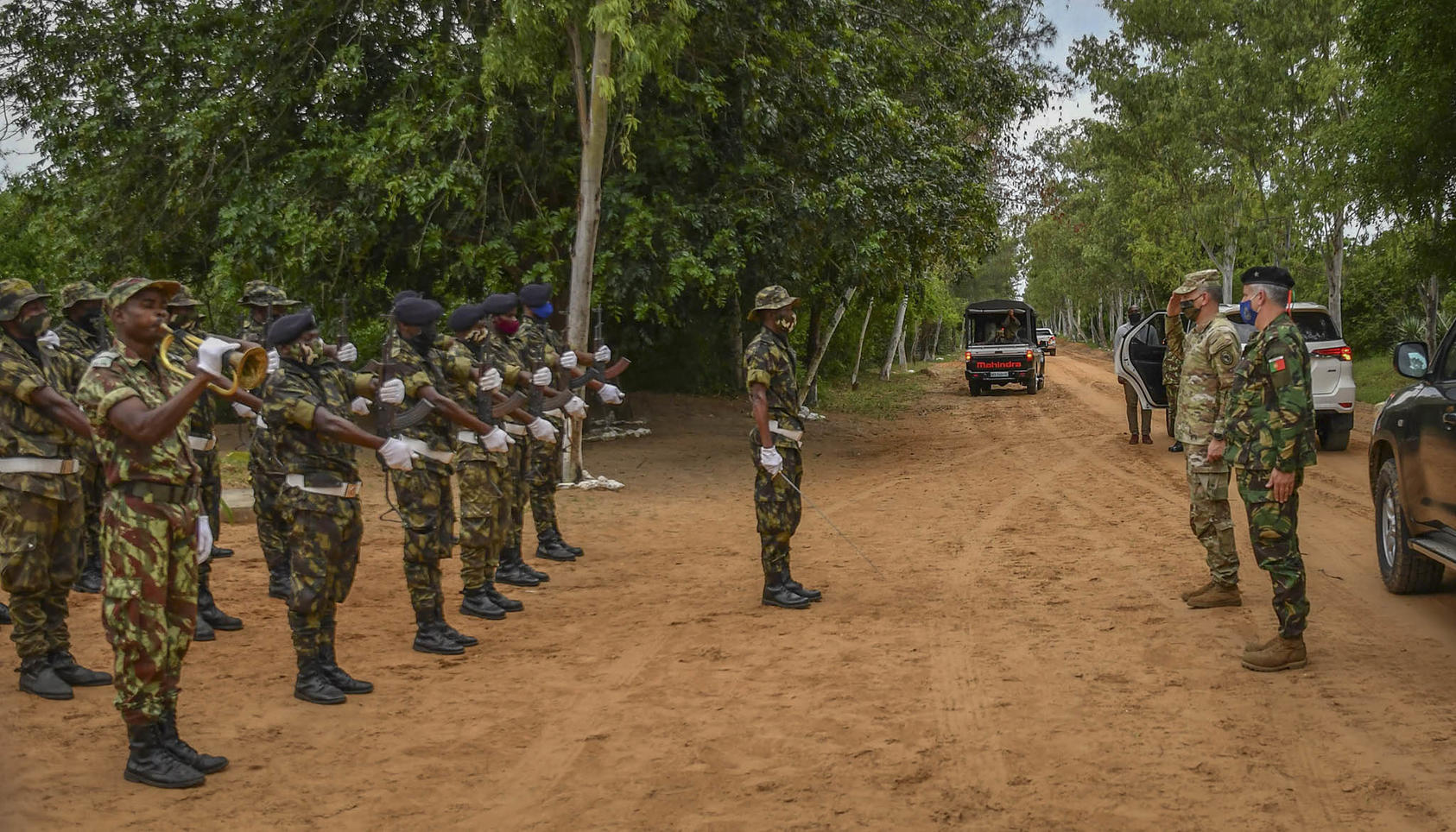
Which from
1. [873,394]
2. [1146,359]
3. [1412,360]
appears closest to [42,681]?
[1412,360]

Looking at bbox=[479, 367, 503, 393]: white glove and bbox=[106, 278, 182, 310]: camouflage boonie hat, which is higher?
bbox=[106, 278, 182, 310]: camouflage boonie hat

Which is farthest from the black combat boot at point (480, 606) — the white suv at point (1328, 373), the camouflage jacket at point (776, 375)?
the white suv at point (1328, 373)

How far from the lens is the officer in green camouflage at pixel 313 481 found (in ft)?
19.7

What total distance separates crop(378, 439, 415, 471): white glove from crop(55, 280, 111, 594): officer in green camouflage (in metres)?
2.58

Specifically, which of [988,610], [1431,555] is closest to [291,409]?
[988,610]

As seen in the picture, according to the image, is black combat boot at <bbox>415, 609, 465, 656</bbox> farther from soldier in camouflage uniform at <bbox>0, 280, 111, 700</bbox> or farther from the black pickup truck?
the black pickup truck

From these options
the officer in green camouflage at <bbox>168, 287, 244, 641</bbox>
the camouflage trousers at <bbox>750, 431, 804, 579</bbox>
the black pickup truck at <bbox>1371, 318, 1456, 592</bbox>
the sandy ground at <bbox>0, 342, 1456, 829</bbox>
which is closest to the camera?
the sandy ground at <bbox>0, 342, 1456, 829</bbox>

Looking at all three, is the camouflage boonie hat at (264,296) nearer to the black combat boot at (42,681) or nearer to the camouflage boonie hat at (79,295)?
the camouflage boonie hat at (79,295)

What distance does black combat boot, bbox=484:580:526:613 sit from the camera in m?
8.46

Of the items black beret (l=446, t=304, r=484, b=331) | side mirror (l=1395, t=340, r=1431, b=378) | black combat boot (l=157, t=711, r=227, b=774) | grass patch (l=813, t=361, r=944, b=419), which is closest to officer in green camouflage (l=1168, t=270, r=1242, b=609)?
side mirror (l=1395, t=340, r=1431, b=378)

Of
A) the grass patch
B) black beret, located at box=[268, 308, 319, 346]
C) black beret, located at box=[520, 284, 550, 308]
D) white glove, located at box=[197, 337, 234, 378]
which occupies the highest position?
black beret, located at box=[520, 284, 550, 308]

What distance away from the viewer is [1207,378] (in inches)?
323

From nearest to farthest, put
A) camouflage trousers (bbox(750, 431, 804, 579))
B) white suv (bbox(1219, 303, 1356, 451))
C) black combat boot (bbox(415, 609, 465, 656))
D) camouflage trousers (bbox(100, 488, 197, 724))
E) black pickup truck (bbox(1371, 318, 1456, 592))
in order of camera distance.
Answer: camouflage trousers (bbox(100, 488, 197, 724)) → black pickup truck (bbox(1371, 318, 1456, 592)) → black combat boot (bbox(415, 609, 465, 656)) → camouflage trousers (bbox(750, 431, 804, 579)) → white suv (bbox(1219, 303, 1356, 451))

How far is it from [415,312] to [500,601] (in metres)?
2.34
